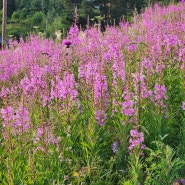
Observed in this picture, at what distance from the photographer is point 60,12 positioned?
2611 inches

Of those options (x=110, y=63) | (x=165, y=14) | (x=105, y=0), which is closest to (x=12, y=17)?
(x=105, y=0)

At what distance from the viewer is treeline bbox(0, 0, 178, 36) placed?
98.9ft

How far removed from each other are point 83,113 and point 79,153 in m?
0.65

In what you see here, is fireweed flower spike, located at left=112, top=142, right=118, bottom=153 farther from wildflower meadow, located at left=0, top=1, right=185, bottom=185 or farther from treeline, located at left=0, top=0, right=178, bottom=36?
treeline, located at left=0, top=0, right=178, bottom=36

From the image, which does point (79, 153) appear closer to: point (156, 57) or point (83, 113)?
point (83, 113)

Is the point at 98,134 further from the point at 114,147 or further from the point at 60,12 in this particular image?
the point at 60,12

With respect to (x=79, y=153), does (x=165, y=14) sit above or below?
A: above

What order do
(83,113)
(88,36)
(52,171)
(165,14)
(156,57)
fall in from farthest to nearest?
1. (165,14)
2. (88,36)
3. (156,57)
4. (83,113)
5. (52,171)

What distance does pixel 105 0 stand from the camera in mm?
34875

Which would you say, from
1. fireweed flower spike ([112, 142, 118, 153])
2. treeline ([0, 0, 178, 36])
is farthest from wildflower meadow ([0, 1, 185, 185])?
treeline ([0, 0, 178, 36])

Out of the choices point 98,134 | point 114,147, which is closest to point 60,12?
point 98,134

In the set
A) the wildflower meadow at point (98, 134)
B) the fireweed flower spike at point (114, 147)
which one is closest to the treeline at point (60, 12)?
the wildflower meadow at point (98, 134)

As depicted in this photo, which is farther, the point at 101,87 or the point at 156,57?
the point at 156,57

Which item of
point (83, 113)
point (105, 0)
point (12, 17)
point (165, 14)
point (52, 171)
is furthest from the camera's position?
point (12, 17)
